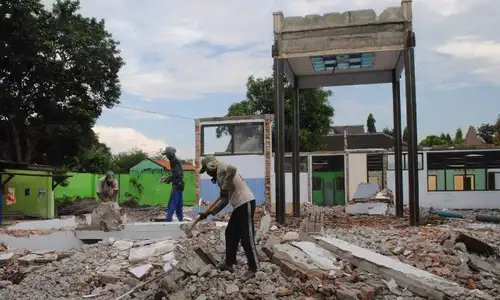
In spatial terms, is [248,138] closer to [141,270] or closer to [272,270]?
[141,270]

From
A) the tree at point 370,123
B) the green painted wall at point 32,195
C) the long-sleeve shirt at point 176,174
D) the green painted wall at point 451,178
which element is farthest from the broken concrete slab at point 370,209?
the tree at point 370,123

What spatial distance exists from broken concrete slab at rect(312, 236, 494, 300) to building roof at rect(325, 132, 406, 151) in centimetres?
3181

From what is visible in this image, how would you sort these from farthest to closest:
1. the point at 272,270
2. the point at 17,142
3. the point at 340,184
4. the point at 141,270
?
the point at 340,184
the point at 17,142
the point at 141,270
the point at 272,270

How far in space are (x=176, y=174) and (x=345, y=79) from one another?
5.95 meters

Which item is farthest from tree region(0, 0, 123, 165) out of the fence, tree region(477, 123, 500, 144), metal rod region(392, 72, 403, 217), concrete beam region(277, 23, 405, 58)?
tree region(477, 123, 500, 144)

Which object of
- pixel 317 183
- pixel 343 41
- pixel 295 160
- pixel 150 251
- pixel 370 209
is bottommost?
pixel 370 209

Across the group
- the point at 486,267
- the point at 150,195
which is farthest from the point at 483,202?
the point at 486,267

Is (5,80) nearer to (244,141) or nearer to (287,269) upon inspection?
(244,141)

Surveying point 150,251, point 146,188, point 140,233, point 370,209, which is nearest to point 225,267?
point 150,251

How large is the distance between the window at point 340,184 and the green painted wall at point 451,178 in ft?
15.3

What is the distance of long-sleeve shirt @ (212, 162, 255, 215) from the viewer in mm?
6930

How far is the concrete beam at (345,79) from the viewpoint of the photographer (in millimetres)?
14891

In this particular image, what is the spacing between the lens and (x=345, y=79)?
595 inches

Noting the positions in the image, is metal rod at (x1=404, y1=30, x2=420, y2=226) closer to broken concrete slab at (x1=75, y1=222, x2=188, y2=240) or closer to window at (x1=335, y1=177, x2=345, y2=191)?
broken concrete slab at (x1=75, y1=222, x2=188, y2=240)
